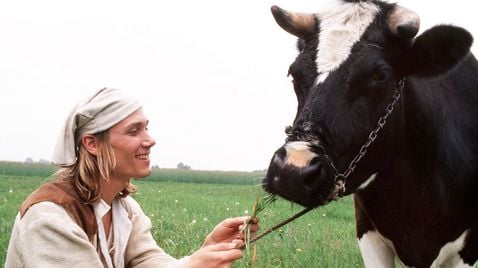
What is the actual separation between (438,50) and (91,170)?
7.80ft

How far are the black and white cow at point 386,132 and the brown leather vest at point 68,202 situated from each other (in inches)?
39.9

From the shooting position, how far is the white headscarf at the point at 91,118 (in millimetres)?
3363

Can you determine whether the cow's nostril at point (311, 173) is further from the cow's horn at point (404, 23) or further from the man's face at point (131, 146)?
the cow's horn at point (404, 23)

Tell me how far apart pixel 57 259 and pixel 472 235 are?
10.5 feet

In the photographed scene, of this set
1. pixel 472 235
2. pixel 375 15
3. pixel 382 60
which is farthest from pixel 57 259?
pixel 472 235

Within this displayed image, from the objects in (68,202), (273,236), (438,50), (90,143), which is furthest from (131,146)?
(273,236)

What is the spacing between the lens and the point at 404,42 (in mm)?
3975

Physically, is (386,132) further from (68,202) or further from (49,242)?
(49,242)

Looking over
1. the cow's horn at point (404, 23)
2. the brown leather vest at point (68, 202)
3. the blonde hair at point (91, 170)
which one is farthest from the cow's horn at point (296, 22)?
the brown leather vest at point (68, 202)

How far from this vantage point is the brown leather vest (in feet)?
10.5

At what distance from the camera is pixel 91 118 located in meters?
3.43

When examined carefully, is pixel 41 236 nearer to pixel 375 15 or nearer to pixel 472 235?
pixel 375 15

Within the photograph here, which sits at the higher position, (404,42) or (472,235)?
(404,42)

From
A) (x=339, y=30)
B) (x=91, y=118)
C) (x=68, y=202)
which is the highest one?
(x=339, y=30)
